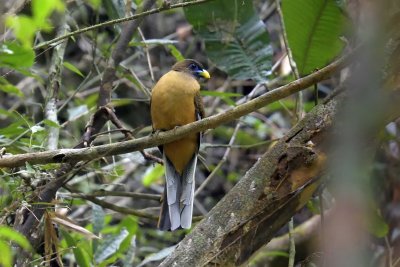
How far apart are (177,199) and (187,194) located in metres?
0.07

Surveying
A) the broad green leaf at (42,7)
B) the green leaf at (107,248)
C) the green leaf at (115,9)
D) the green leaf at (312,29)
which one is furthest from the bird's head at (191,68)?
the broad green leaf at (42,7)

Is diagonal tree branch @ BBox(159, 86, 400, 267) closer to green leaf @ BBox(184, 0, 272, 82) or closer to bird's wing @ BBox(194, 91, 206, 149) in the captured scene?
bird's wing @ BBox(194, 91, 206, 149)

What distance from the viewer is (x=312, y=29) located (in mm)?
3174

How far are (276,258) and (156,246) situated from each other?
1.24m

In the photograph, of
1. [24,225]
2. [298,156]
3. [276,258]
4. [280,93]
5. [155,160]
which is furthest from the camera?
[276,258]

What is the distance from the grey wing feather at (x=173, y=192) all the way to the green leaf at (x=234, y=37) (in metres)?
0.62

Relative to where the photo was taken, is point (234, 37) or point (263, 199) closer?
point (263, 199)

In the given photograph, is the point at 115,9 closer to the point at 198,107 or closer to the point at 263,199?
the point at 198,107

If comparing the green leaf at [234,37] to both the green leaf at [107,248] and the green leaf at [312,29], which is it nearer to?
the green leaf at [312,29]

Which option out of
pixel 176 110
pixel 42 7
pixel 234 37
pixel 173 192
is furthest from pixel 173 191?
pixel 42 7

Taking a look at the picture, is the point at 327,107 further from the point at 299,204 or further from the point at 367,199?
the point at 367,199

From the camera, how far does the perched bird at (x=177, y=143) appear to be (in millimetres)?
3238

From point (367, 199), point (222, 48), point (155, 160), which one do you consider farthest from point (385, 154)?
point (367, 199)

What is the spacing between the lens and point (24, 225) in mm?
2891
